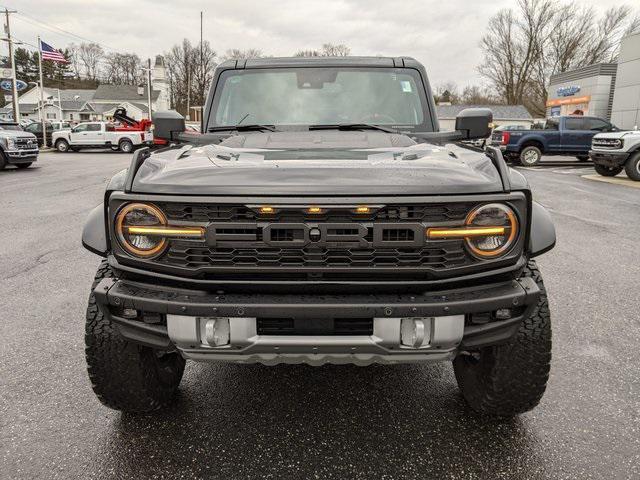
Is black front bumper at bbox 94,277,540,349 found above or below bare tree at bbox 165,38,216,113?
below

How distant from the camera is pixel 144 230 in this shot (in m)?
1.99

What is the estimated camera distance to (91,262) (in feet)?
18.0

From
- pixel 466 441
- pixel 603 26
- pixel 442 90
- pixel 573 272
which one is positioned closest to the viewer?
pixel 466 441

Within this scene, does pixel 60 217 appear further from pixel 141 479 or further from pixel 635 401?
pixel 635 401

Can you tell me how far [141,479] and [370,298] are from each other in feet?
3.94

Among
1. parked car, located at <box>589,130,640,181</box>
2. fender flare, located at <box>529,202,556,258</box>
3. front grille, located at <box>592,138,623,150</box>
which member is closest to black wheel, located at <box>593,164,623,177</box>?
parked car, located at <box>589,130,640,181</box>

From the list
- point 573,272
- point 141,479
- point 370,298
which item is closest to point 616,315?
point 573,272

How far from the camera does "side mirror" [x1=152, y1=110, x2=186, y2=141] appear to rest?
11.0 ft

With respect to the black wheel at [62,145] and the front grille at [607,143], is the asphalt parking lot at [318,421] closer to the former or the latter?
the front grille at [607,143]

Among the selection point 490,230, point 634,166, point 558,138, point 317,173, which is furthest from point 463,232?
point 558,138

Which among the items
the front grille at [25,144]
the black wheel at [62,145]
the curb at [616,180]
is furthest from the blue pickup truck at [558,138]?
the black wheel at [62,145]

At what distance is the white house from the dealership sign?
55.9 metres

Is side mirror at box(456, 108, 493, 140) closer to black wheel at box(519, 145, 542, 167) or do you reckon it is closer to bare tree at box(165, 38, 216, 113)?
black wheel at box(519, 145, 542, 167)

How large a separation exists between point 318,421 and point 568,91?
3835 cm
